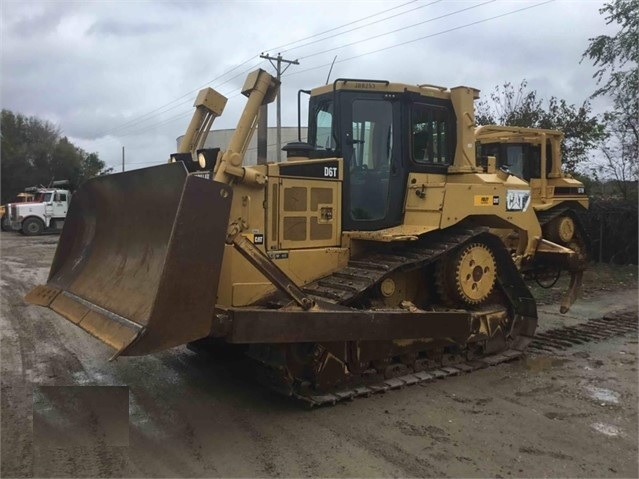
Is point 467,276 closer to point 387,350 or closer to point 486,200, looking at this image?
point 486,200

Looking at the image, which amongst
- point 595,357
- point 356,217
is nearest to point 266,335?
point 356,217

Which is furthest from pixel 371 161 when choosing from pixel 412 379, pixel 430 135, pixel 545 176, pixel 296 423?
pixel 545 176

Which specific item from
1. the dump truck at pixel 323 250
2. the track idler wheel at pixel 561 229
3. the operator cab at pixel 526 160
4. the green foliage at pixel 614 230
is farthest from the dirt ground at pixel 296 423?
the green foliage at pixel 614 230

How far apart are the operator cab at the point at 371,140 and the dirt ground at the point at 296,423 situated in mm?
1849

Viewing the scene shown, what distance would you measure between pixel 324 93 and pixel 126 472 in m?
3.98

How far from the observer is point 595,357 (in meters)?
6.63

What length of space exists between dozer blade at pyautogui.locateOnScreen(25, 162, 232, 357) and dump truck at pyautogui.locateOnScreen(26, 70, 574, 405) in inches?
0.6

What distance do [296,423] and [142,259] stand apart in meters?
1.81

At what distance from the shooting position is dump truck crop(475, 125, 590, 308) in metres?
10.5

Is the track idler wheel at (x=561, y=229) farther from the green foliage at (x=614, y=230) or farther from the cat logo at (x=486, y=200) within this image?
the green foliage at (x=614, y=230)

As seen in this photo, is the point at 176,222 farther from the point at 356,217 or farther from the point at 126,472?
the point at 356,217

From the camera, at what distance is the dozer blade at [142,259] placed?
3.80 metres

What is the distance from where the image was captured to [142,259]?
183 inches

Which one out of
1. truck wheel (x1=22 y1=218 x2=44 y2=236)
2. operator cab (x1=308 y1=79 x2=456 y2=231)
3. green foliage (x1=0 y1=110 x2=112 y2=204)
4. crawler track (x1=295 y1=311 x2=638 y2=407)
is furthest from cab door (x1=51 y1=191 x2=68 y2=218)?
crawler track (x1=295 y1=311 x2=638 y2=407)
